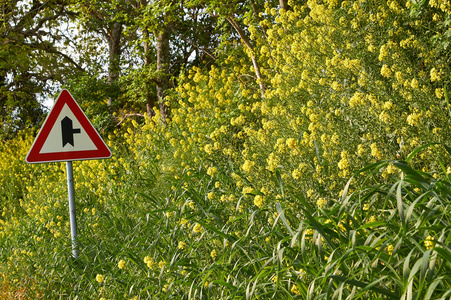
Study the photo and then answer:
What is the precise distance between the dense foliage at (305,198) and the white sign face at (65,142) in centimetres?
84

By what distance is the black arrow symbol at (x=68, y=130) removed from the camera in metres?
4.77

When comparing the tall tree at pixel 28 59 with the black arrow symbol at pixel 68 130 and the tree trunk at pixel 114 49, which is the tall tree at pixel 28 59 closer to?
the tree trunk at pixel 114 49

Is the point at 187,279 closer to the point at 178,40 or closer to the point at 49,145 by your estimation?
the point at 49,145

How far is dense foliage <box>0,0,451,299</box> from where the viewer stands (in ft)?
7.41

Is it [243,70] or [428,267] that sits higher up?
[243,70]

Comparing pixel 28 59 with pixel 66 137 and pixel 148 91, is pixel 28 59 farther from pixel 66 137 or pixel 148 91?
pixel 66 137

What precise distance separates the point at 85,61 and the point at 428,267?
1519 cm

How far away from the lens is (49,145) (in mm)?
4730

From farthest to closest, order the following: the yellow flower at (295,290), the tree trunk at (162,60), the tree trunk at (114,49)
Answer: the tree trunk at (114,49) → the tree trunk at (162,60) → the yellow flower at (295,290)

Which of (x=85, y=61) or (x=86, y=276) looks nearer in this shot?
(x=86, y=276)

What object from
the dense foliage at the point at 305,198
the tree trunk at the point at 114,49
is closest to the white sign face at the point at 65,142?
the dense foliage at the point at 305,198

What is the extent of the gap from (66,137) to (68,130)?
7cm

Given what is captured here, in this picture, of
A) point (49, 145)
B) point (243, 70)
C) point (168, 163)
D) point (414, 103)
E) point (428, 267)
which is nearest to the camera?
point (428, 267)

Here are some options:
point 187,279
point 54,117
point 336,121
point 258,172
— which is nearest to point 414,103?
point 336,121
